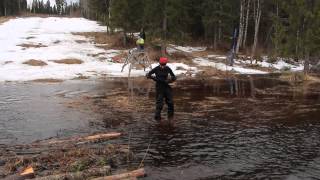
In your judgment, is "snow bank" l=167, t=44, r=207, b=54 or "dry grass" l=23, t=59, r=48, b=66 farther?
"snow bank" l=167, t=44, r=207, b=54

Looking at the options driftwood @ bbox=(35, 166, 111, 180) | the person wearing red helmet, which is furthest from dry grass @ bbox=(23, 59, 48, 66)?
driftwood @ bbox=(35, 166, 111, 180)

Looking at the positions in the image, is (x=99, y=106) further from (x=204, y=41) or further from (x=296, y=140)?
(x=204, y=41)

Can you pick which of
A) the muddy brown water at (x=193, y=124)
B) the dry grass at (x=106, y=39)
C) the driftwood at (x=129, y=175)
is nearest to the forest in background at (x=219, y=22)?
the dry grass at (x=106, y=39)

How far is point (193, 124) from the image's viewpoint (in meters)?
14.3

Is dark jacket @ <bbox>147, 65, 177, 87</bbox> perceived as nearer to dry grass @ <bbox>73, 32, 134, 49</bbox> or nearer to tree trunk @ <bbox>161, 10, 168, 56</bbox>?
tree trunk @ <bbox>161, 10, 168, 56</bbox>

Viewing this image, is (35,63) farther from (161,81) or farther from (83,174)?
(83,174)

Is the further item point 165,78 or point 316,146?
point 165,78

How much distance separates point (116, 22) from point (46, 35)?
11.6 meters

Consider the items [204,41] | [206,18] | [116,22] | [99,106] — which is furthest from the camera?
[204,41]

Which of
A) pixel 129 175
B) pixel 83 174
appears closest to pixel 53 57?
pixel 83 174

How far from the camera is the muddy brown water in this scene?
9.95m

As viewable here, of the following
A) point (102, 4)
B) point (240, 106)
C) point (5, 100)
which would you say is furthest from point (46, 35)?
point (240, 106)

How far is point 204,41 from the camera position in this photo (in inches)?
2057

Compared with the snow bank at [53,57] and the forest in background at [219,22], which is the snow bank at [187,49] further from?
the snow bank at [53,57]
